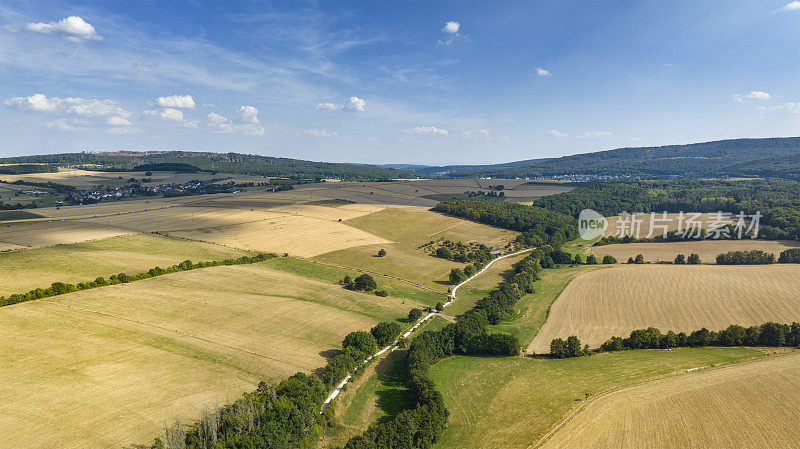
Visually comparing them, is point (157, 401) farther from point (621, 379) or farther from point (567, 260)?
point (567, 260)

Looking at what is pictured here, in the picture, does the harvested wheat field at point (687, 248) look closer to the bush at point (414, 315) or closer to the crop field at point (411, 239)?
the crop field at point (411, 239)

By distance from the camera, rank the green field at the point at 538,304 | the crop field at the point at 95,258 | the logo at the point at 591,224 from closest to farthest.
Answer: the crop field at the point at 95,258 < the green field at the point at 538,304 < the logo at the point at 591,224

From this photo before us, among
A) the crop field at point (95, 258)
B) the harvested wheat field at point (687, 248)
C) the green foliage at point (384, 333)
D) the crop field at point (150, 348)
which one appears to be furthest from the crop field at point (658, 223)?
the crop field at point (95, 258)

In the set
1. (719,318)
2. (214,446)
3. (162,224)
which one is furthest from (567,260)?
(162,224)

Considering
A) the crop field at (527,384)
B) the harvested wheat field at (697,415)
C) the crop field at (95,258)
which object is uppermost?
the crop field at (95,258)

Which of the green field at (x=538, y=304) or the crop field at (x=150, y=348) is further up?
the crop field at (x=150, y=348)

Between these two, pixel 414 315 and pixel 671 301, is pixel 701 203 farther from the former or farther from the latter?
pixel 414 315

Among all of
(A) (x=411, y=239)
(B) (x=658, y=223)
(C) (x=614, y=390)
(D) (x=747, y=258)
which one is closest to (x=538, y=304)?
(C) (x=614, y=390)
